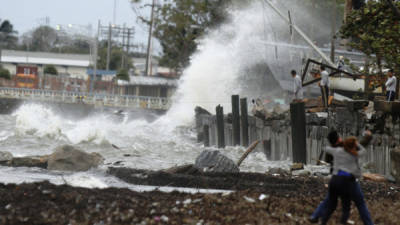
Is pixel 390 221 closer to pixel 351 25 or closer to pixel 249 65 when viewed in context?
pixel 351 25

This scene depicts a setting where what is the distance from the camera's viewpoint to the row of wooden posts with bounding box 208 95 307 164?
20.0m

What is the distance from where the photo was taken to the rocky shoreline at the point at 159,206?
9.25 m

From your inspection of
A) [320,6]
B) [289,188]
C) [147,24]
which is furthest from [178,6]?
[289,188]

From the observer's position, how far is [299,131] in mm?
20062

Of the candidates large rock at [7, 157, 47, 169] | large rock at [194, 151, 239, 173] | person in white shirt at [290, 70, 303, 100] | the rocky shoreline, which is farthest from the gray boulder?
person in white shirt at [290, 70, 303, 100]

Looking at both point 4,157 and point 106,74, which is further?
point 106,74

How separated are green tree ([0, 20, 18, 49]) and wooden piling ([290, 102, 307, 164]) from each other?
356ft

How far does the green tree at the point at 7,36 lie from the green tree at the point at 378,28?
111182 mm

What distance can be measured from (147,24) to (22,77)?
17.4 meters

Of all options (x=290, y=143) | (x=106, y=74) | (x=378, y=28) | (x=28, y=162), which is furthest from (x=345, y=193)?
(x=106, y=74)

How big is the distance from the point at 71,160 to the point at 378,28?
361 inches

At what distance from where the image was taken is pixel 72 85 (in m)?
69.9

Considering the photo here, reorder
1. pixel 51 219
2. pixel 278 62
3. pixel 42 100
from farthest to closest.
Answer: pixel 42 100, pixel 278 62, pixel 51 219

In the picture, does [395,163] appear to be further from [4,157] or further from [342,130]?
[4,157]
